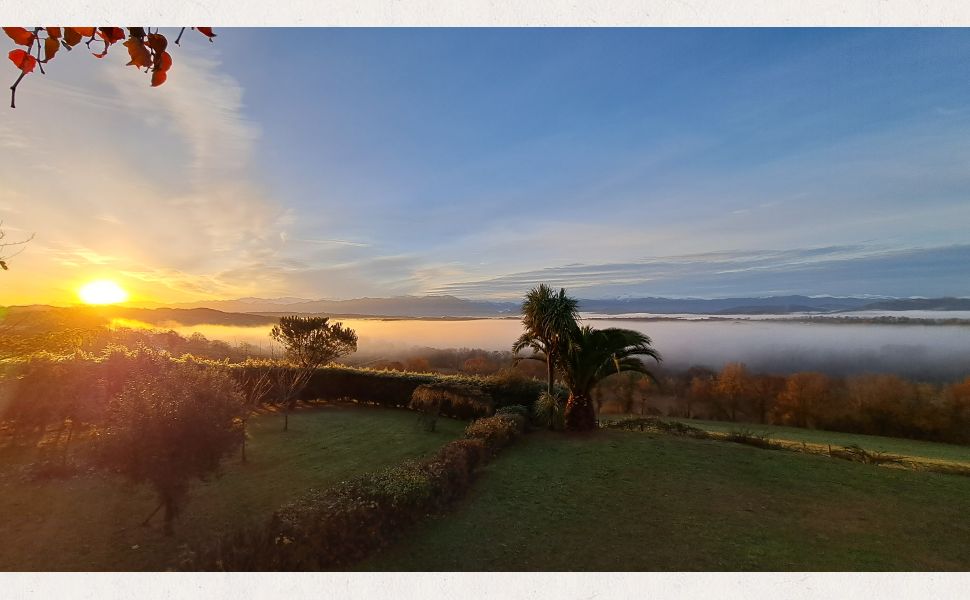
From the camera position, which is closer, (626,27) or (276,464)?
(626,27)

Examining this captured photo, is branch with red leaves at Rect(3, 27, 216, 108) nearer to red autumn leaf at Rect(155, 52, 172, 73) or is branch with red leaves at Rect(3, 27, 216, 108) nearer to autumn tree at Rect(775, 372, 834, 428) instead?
red autumn leaf at Rect(155, 52, 172, 73)

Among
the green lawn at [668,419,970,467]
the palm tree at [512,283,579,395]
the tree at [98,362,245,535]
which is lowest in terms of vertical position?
the green lawn at [668,419,970,467]

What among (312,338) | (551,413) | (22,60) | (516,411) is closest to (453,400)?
(516,411)

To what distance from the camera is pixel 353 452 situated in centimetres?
1034

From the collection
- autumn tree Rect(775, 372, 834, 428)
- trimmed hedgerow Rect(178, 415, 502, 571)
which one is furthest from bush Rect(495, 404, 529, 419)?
autumn tree Rect(775, 372, 834, 428)

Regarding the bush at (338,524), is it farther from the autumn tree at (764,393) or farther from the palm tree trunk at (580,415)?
the autumn tree at (764,393)

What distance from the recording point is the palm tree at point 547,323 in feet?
36.5

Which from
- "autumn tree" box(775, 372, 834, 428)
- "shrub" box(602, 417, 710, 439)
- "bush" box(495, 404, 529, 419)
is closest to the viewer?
"shrub" box(602, 417, 710, 439)

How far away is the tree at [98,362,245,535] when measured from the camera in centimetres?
568

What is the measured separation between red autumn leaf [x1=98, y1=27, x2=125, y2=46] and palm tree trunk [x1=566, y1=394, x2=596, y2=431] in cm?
1094

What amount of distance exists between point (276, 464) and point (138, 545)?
12.5 ft

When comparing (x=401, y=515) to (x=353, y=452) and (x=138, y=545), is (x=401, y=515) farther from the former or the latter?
(x=353, y=452)
